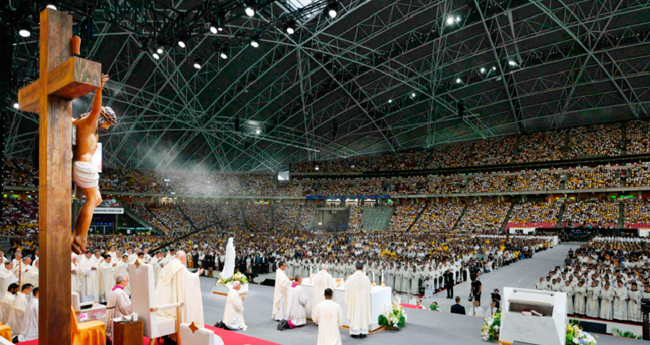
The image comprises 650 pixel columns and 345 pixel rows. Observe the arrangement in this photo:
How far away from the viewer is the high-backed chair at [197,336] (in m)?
4.68

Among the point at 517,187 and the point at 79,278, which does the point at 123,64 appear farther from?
the point at 517,187

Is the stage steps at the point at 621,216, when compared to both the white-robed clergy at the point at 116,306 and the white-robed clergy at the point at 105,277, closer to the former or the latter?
the white-robed clergy at the point at 105,277

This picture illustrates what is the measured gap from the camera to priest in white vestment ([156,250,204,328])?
581 cm

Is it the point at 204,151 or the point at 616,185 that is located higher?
the point at 204,151

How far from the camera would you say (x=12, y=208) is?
35.0 m

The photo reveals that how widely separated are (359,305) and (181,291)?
3.76 m

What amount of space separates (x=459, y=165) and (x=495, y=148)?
4388 millimetres

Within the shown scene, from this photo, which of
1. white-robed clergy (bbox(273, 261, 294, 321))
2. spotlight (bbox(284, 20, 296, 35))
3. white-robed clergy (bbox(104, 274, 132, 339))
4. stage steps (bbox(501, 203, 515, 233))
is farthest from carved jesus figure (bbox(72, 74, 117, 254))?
stage steps (bbox(501, 203, 515, 233))

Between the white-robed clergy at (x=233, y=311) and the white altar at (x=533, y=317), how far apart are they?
521 centimetres

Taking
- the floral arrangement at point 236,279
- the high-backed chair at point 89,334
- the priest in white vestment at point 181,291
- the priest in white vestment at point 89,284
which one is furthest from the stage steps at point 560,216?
the high-backed chair at point 89,334

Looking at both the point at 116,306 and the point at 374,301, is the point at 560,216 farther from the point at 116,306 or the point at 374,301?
the point at 116,306

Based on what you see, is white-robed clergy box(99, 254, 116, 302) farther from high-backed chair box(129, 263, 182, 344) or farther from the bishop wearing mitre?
high-backed chair box(129, 263, 182, 344)

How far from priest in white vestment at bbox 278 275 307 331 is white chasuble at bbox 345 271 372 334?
1.10m


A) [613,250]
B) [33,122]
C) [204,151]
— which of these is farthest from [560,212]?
[33,122]
